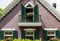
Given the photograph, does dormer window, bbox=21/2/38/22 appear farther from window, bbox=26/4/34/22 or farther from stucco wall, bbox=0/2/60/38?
stucco wall, bbox=0/2/60/38

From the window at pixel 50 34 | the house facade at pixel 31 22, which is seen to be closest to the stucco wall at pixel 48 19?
the house facade at pixel 31 22

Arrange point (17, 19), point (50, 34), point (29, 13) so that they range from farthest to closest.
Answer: point (17, 19) → point (29, 13) → point (50, 34)

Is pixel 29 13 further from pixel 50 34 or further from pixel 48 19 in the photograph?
pixel 50 34

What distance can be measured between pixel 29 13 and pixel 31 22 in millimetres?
1179

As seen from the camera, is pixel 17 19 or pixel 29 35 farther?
pixel 17 19

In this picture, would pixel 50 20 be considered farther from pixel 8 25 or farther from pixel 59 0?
pixel 59 0

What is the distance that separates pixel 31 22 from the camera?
4134cm

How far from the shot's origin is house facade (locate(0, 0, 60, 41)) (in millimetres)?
41344

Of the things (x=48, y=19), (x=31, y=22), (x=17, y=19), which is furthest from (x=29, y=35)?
(x=48, y=19)

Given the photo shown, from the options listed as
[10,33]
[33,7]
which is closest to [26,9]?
[33,7]

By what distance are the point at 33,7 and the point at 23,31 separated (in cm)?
318

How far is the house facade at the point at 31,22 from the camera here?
136 ft

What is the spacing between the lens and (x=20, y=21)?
136ft

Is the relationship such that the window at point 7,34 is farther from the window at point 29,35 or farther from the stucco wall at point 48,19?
the stucco wall at point 48,19
